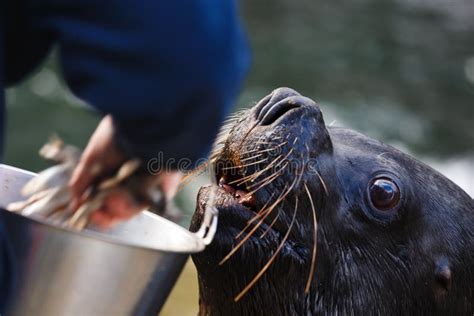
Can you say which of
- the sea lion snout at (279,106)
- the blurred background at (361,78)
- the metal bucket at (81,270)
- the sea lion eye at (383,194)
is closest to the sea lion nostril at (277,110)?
the sea lion snout at (279,106)

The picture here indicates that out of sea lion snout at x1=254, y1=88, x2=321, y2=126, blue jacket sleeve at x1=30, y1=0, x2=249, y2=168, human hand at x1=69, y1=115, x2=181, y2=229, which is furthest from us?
sea lion snout at x1=254, y1=88, x2=321, y2=126

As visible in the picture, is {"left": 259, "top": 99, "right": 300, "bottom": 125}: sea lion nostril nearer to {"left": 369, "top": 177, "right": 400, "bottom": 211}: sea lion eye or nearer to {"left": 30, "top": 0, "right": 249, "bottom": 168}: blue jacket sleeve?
{"left": 369, "top": 177, "right": 400, "bottom": 211}: sea lion eye

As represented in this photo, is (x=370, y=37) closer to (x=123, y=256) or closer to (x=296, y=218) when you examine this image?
(x=296, y=218)

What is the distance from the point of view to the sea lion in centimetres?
350

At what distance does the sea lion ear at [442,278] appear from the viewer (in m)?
3.82

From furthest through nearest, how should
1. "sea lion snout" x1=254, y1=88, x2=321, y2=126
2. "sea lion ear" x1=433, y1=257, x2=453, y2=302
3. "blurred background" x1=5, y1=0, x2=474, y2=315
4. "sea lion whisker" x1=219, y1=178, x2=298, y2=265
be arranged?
"blurred background" x1=5, y1=0, x2=474, y2=315 < "sea lion ear" x1=433, y1=257, x2=453, y2=302 < "sea lion snout" x1=254, y1=88, x2=321, y2=126 < "sea lion whisker" x1=219, y1=178, x2=298, y2=265

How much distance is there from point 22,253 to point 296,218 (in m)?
1.41

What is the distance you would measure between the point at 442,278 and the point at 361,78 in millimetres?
9284

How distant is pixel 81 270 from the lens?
7.87 ft

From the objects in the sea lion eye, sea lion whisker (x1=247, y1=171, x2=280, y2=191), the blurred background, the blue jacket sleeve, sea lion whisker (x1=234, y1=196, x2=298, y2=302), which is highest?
the blue jacket sleeve

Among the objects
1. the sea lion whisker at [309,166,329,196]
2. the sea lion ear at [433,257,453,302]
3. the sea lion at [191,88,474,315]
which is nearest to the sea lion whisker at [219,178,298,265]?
the sea lion at [191,88,474,315]

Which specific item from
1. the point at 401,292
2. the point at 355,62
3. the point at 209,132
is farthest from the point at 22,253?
the point at 355,62

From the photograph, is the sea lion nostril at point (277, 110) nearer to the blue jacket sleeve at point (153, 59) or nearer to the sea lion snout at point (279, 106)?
the sea lion snout at point (279, 106)

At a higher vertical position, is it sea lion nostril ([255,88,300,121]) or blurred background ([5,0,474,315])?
sea lion nostril ([255,88,300,121])
